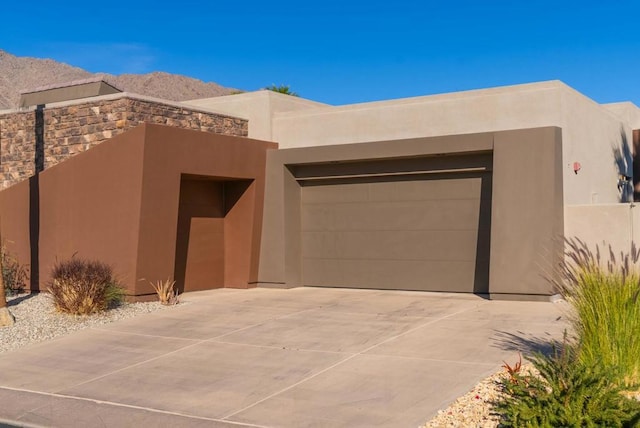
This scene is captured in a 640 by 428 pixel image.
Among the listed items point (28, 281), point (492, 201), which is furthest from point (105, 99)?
point (492, 201)

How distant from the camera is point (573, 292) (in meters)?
8.05

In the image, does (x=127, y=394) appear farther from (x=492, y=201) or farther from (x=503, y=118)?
(x=503, y=118)

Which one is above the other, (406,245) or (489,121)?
(489,121)

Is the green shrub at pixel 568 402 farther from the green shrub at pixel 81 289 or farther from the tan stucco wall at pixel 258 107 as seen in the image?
the tan stucco wall at pixel 258 107

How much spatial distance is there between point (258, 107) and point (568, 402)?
13.4m

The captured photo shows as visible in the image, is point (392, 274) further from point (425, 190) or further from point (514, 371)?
point (514, 371)

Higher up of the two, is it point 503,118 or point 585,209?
point 503,118

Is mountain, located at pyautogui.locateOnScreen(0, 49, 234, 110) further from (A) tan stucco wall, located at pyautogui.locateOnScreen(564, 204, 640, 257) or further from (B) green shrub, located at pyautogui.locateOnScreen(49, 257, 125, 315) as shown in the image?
(A) tan stucco wall, located at pyautogui.locateOnScreen(564, 204, 640, 257)

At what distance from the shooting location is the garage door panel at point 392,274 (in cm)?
1650

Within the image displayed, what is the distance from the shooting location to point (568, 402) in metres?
6.58

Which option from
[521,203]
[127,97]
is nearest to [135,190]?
[127,97]

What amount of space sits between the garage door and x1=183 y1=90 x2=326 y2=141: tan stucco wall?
1.85m

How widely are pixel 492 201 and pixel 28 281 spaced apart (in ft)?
34.7

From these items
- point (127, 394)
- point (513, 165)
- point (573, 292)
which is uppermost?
point (513, 165)
